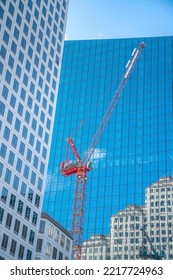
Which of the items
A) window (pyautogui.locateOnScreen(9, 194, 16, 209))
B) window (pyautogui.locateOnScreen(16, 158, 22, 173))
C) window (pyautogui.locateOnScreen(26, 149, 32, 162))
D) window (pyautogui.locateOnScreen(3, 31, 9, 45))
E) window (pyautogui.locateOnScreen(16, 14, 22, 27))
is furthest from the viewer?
window (pyautogui.locateOnScreen(16, 14, 22, 27))

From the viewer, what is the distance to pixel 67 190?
177 metres

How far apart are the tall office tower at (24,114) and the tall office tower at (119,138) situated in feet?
206

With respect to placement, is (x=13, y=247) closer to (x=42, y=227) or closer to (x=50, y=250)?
(x=42, y=227)

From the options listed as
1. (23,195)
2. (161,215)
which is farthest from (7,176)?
(161,215)

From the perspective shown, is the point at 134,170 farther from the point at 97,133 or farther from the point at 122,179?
the point at 97,133

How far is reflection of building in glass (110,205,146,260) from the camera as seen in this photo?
163 meters

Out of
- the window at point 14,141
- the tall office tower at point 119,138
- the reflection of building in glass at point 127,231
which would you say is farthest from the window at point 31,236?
the reflection of building in glass at point 127,231

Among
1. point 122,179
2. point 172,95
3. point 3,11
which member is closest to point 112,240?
point 122,179

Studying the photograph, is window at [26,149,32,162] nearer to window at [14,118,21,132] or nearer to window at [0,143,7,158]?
window at [14,118,21,132]

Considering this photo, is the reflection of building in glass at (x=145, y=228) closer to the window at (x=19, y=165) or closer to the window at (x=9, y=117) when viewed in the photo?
the window at (x=19, y=165)

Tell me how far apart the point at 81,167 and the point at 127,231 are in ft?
89.0

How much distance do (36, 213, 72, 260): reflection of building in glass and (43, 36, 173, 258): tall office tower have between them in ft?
151

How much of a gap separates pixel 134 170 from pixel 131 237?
886 inches

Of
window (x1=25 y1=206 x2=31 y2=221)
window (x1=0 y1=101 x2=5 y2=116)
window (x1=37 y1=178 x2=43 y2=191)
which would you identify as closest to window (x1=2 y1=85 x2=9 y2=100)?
window (x1=0 y1=101 x2=5 y2=116)
